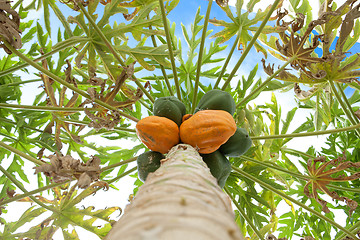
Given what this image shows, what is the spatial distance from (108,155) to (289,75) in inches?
77.9

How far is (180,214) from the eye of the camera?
48 centimetres

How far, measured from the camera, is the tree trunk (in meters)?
0.42

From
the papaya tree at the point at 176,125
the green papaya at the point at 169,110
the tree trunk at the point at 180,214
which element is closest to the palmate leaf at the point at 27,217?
the papaya tree at the point at 176,125

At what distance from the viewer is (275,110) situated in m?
3.35

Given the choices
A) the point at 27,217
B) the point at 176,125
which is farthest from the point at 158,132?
the point at 27,217

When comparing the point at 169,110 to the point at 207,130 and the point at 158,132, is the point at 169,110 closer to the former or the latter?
the point at 158,132

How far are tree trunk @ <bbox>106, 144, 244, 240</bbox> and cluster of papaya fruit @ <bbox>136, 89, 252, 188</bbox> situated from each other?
666 mm

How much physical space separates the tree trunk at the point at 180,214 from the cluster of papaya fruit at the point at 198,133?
0.67 metres

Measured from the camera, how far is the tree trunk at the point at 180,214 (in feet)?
1.39

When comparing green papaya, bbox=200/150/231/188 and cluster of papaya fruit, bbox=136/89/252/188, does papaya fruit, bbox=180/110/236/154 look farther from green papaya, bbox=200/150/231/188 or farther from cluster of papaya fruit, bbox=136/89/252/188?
green papaya, bbox=200/150/231/188

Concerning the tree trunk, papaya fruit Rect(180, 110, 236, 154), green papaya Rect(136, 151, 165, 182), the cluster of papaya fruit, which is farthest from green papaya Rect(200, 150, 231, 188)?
the tree trunk

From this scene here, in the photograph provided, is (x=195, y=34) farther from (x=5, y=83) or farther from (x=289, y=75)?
(x=5, y=83)

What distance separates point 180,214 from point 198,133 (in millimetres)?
908

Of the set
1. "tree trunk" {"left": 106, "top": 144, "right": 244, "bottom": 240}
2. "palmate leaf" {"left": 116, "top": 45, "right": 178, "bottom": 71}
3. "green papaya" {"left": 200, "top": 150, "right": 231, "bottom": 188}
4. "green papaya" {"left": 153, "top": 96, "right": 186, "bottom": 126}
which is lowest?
"tree trunk" {"left": 106, "top": 144, "right": 244, "bottom": 240}
